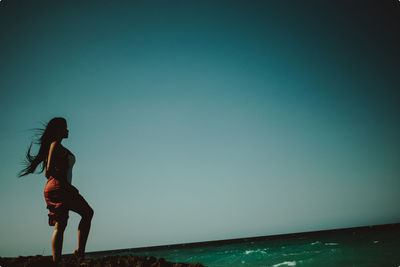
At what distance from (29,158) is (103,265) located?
1.95 metres

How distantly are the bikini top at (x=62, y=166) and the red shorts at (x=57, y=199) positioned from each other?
7 centimetres

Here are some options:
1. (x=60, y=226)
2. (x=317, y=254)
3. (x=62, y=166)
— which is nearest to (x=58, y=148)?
(x=62, y=166)

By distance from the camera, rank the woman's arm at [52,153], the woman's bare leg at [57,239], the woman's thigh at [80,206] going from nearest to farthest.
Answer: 1. the woman's bare leg at [57,239]
2. the woman's arm at [52,153]
3. the woman's thigh at [80,206]

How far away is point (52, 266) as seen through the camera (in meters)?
2.55

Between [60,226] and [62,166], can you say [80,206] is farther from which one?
[62,166]

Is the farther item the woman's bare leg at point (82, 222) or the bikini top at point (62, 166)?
the woman's bare leg at point (82, 222)

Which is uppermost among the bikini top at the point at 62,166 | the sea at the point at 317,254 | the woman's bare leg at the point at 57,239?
the bikini top at the point at 62,166

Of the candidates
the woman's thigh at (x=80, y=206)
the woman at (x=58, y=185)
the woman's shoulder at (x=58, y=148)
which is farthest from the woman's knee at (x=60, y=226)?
the woman's shoulder at (x=58, y=148)

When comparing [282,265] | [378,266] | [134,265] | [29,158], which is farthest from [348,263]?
[29,158]

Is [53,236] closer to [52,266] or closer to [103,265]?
[52,266]

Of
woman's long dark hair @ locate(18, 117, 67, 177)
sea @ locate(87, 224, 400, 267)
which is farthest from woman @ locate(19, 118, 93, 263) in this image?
sea @ locate(87, 224, 400, 267)

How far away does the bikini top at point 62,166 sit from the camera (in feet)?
8.85

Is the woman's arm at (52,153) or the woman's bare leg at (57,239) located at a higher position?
the woman's arm at (52,153)

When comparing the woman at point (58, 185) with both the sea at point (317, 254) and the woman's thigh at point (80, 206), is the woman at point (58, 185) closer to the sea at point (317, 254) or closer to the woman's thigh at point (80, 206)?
the woman's thigh at point (80, 206)
